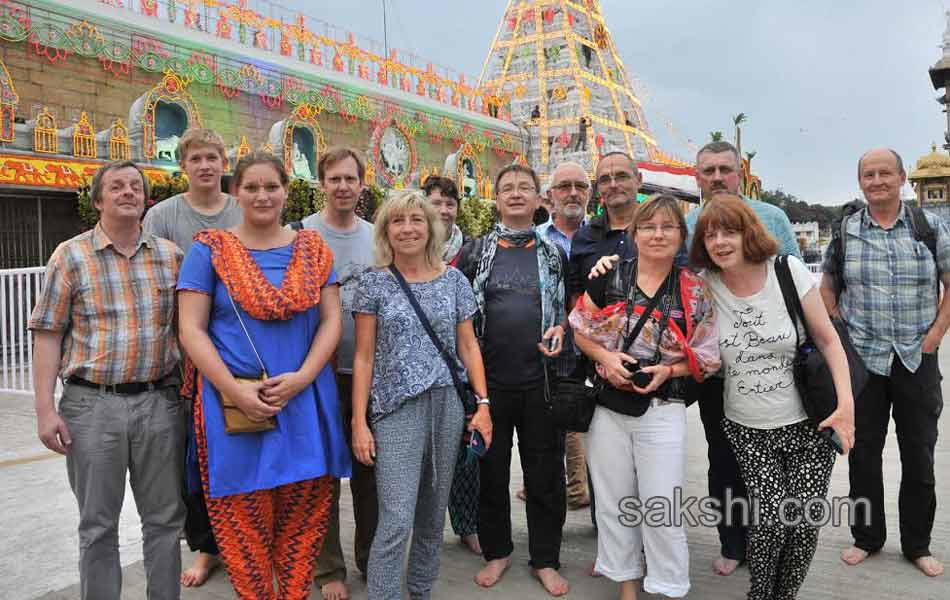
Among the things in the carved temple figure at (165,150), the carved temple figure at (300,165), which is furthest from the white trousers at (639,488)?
the carved temple figure at (300,165)

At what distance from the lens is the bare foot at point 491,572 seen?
3.06 m

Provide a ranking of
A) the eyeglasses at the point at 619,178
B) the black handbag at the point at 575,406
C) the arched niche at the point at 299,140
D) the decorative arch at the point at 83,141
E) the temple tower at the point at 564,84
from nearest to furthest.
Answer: the black handbag at the point at 575,406 → the eyeglasses at the point at 619,178 → the decorative arch at the point at 83,141 → the arched niche at the point at 299,140 → the temple tower at the point at 564,84

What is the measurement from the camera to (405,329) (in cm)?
260

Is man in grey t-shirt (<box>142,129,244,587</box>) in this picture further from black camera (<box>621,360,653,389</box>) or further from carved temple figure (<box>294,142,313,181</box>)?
carved temple figure (<box>294,142,313,181</box>)

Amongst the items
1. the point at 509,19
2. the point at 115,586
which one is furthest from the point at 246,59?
the point at 509,19

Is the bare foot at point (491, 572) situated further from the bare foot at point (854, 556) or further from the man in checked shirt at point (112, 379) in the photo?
the bare foot at point (854, 556)

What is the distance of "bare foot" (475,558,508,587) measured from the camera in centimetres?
306

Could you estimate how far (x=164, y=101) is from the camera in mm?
14383

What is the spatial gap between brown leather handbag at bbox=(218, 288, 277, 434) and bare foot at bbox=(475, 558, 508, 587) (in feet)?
4.18

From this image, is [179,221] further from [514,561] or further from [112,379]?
[514,561]

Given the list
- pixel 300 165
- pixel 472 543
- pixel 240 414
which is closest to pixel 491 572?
pixel 472 543

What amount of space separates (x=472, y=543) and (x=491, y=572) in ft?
1.32

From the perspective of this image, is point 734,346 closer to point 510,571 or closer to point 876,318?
point 876,318

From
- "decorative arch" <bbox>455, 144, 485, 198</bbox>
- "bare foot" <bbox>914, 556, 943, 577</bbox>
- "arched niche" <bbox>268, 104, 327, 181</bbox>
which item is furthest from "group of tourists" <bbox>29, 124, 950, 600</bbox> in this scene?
"decorative arch" <bbox>455, 144, 485, 198</bbox>
